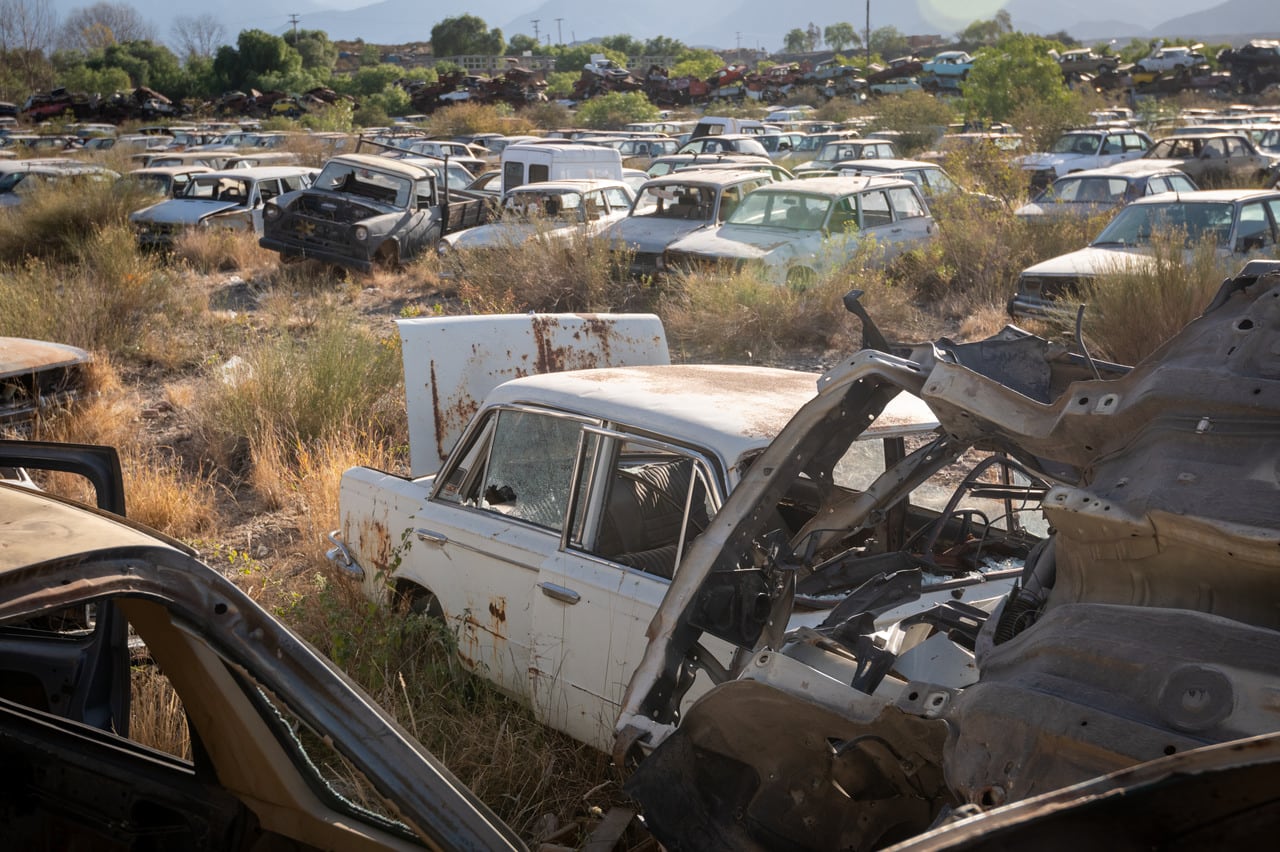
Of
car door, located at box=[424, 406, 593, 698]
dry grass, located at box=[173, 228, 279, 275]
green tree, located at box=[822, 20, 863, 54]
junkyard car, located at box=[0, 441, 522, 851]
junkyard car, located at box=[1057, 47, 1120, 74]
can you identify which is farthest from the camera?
green tree, located at box=[822, 20, 863, 54]

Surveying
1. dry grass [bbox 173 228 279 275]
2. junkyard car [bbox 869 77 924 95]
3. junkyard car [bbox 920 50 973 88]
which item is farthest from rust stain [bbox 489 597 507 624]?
junkyard car [bbox 920 50 973 88]

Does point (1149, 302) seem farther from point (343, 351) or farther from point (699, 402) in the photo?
point (343, 351)

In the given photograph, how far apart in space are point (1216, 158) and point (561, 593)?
20.9 metres

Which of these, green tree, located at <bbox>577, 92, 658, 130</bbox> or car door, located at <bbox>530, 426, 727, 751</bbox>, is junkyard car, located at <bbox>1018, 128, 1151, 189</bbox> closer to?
car door, located at <bbox>530, 426, 727, 751</bbox>

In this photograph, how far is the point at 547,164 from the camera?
18.8 metres

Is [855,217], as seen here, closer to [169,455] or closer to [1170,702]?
[169,455]

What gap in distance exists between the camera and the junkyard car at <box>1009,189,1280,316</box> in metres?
10.7

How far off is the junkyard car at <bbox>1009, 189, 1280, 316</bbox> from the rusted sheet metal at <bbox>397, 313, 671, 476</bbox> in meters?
5.77

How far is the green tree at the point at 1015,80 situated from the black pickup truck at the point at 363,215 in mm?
16161

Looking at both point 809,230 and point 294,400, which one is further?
point 809,230

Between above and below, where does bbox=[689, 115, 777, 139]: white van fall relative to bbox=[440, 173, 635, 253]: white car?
above

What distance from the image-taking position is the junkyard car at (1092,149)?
22.8 meters

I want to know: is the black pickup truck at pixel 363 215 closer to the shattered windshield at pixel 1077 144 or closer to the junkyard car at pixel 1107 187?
the junkyard car at pixel 1107 187

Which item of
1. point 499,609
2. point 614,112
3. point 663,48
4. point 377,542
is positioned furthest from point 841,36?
point 499,609
